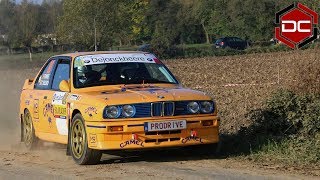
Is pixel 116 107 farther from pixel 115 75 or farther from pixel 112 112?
pixel 115 75

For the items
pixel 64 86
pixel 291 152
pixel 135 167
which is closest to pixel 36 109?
pixel 64 86

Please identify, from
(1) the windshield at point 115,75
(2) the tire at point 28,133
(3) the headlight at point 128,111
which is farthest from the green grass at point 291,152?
(2) the tire at point 28,133

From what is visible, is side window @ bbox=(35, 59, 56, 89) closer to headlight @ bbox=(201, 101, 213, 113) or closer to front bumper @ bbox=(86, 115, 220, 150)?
front bumper @ bbox=(86, 115, 220, 150)

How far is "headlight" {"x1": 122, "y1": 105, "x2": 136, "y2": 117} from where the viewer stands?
29.3 ft

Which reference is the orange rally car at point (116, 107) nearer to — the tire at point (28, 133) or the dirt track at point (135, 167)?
the tire at point (28, 133)

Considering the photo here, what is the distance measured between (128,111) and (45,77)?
2765 mm

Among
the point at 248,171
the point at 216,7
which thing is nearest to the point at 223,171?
the point at 248,171

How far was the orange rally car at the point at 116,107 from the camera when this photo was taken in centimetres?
893

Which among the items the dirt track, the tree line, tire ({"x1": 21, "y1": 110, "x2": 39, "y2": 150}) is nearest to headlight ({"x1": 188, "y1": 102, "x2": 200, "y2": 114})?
the dirt track

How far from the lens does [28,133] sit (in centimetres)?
1151

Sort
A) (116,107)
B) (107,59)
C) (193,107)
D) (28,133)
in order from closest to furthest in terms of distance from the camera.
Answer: (116,107)
(193,107)
(107,59)
(28,133)

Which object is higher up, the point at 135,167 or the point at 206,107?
the point at 206,107

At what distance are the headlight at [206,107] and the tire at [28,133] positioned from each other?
10.6ft

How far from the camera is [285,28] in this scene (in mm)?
19656
